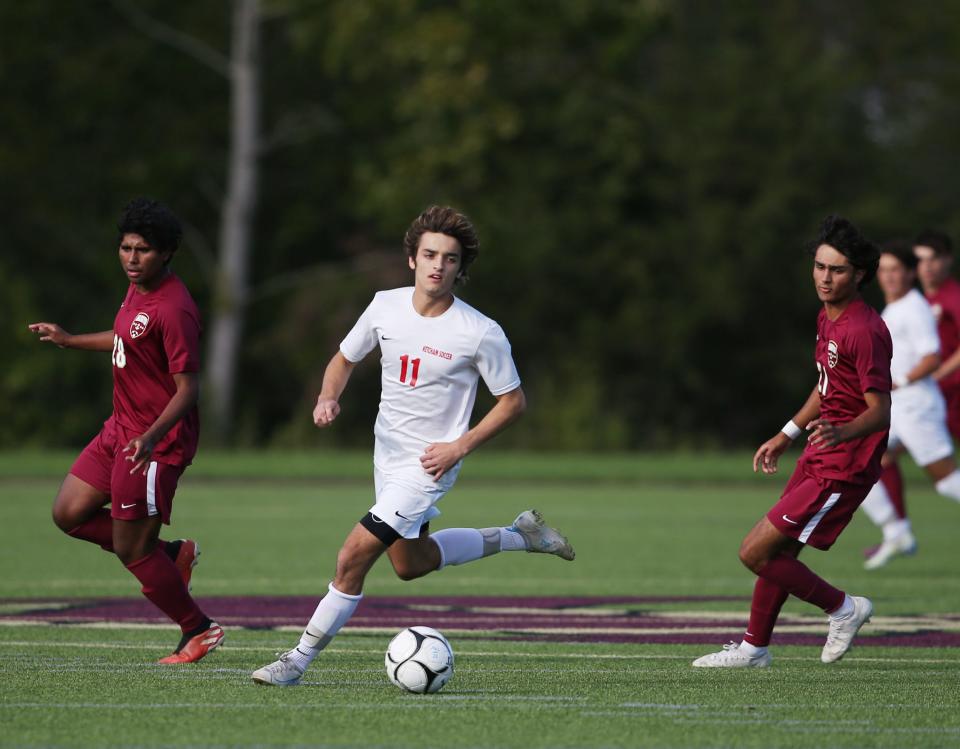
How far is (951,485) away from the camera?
13727 mm

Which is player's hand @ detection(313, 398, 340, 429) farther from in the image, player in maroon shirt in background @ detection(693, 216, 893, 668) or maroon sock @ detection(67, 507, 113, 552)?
player in maroon shirt in background @ detection(693, 216, 893, 668)

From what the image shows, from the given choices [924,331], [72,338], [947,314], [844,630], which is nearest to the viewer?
[844,630]

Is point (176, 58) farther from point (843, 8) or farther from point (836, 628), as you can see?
point (836, 628)

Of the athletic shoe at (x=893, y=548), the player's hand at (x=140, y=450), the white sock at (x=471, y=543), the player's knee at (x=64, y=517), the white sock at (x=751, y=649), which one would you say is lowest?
the athletic shoe at (x=893, y=548)

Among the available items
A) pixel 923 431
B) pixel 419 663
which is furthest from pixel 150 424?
pixel 923 431

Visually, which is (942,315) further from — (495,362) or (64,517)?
(64,517)

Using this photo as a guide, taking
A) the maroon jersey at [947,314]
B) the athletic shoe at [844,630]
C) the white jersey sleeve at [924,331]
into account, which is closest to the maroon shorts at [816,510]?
the athletic shoe at [844,630]

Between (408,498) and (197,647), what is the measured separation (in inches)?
55.5

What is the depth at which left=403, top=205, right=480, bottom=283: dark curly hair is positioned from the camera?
26.2 feet

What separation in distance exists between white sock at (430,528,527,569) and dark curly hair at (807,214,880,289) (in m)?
2.29

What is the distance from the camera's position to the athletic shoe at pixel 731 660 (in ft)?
27.5

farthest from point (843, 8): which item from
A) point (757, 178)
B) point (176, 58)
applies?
point (176, 58)

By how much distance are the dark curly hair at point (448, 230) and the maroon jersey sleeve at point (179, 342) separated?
1153 millimetres

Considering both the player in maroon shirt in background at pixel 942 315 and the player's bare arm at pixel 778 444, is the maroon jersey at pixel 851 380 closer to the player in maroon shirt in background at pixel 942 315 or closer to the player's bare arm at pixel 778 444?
the player's bare arm at pixel 778 444
